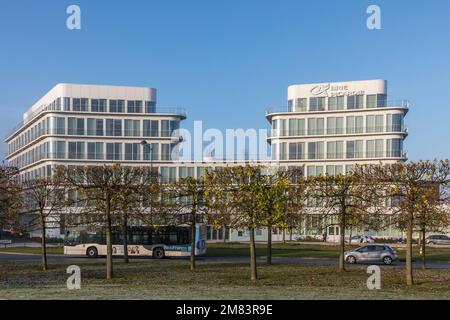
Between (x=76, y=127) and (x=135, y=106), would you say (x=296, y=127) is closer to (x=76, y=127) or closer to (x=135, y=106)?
(x=135, y=106)

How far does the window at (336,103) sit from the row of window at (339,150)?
5.19 metres

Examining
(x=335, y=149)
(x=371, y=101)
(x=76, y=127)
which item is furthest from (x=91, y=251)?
(x=371, y=101)

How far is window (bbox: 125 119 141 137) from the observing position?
8712 cm

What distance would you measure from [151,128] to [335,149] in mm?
28702

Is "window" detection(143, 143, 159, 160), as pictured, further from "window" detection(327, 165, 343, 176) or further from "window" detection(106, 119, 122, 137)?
"window" detection(327, 165, 343, 176)

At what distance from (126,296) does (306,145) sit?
70.8 metres

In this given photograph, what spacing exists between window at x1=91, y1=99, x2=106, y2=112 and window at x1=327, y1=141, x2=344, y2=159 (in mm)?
35100

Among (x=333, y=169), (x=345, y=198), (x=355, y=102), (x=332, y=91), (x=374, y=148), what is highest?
(x=332, y=91)

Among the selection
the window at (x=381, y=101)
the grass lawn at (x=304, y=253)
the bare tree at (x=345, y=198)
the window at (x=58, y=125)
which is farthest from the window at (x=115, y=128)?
the bare tree at (x=345, y=198)

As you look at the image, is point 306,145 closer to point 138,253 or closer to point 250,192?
point 138,253

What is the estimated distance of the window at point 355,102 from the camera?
83562mm

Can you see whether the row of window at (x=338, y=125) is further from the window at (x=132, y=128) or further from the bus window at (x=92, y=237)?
the bus window at (x=92, y=237)

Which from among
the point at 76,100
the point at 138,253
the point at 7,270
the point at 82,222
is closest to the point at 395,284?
the point at 82,222

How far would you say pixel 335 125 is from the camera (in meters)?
84.7
